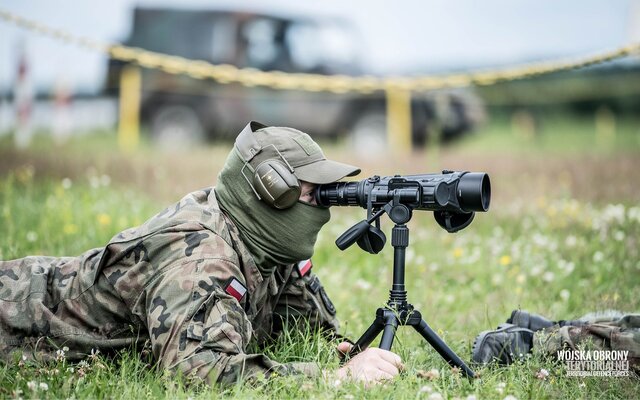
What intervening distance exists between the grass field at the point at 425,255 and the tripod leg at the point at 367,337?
0.39 ft

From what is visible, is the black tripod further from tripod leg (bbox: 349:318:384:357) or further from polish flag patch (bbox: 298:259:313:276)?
polish flag patch (bbox: 298:259:313:276)

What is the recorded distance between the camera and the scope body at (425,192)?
3.44 m

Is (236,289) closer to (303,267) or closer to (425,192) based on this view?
(303,267)

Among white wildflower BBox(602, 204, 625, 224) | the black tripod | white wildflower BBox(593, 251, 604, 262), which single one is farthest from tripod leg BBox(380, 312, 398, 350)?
white wildflower BBox(602, 204, 625, 224)

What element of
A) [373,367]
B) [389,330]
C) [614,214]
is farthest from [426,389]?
[614,214]

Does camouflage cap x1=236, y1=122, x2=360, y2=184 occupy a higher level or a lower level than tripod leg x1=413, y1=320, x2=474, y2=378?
higher

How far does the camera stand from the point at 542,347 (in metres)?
4.05

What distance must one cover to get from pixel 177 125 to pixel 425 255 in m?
9.24

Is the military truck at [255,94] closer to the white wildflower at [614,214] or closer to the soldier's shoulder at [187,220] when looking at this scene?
the white wildflower at [614,214]

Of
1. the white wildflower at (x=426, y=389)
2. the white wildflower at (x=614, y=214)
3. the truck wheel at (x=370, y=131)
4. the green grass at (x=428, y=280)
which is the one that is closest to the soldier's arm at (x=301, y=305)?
Answer: the green grass at (x=428, y=280)

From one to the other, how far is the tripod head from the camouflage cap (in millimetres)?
78

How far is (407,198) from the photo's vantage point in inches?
138

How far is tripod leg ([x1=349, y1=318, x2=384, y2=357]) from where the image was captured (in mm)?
3664

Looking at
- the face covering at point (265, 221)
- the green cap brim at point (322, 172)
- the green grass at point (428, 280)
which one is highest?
the green cap brim at point (322, 172)
